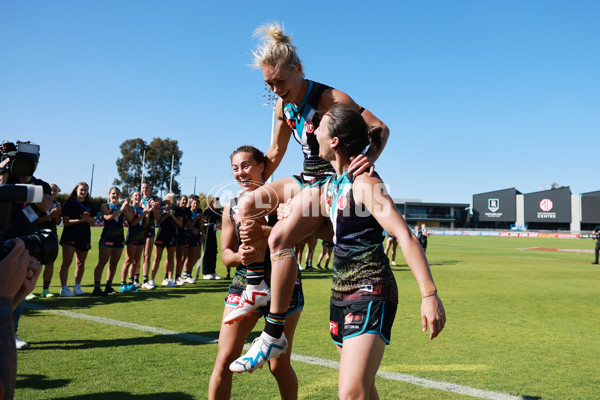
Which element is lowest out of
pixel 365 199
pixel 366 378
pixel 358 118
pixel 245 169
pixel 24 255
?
pixel 366 378

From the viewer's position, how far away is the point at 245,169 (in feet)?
12.5

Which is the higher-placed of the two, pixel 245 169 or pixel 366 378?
pixel 245 169

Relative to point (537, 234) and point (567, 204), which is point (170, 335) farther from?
point (567, 204)

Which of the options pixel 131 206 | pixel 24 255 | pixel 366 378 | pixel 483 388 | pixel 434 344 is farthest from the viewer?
pixel 131 206

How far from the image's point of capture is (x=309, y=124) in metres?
3.59

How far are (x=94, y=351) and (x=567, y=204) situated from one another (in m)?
97.1

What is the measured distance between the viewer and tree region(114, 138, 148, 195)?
7006 cm

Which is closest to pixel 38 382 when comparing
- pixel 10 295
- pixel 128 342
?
pixel 128 342

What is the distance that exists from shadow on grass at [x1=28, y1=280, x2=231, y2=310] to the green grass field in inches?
1.6

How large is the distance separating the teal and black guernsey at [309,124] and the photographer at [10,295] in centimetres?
227

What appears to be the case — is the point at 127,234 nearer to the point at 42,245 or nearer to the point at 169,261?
the point at 169,261

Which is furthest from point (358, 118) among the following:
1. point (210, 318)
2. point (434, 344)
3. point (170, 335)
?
point (210, 318)

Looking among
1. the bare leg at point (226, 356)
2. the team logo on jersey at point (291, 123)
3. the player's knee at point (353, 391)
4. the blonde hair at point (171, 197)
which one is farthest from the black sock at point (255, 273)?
the blonde hair at point (171, 197)

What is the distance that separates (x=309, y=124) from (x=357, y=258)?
53.3 inches
